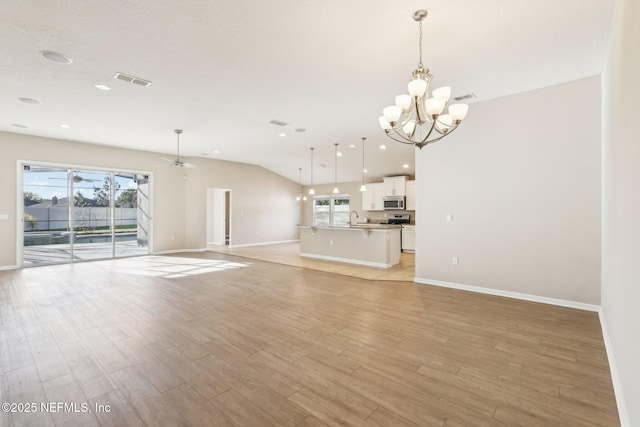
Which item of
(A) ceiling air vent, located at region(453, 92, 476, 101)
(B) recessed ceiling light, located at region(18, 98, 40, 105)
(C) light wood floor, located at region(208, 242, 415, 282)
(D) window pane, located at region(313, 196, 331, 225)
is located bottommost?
(C) light wood floor, located at region(208, 242, 415, 282)

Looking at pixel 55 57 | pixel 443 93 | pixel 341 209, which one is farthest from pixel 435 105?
pixel 341 209

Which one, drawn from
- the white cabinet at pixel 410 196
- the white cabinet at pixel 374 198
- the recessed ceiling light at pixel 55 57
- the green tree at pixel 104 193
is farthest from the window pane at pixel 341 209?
the recessed ceiling light at pixel 55 57

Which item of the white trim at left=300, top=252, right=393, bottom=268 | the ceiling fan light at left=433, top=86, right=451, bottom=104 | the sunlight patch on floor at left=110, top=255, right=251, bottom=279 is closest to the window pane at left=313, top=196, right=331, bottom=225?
the white trim at left=300, top=252, right=393, bottom=268

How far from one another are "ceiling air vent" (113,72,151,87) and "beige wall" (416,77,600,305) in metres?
4.34

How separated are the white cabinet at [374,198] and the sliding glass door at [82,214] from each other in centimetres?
→ 690

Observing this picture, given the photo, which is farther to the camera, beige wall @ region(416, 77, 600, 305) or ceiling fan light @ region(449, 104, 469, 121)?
beige wall @ region(416, 77, 600, 305)

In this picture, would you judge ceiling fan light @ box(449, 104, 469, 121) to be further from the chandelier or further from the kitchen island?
the kitchen island

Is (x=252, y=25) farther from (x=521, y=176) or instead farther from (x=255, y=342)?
(x=521, y=176)

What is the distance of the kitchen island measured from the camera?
22.2ft

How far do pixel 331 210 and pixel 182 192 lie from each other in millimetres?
5702

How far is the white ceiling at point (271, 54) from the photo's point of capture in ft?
8.11

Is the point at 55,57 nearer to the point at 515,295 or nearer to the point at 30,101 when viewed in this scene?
the point at 30,101

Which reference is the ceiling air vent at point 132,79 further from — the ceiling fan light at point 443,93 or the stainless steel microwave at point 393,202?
the stainless steel microwave at point 393,202

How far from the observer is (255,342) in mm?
2902
